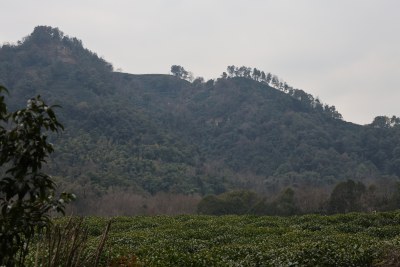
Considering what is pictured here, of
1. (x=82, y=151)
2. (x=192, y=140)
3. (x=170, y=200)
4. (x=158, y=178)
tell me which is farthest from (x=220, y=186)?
(x=192, y=140)

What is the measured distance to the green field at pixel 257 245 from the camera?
43.1 ft

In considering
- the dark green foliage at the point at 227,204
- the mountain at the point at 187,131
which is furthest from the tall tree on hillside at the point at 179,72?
the dark green foliage at the point at 227,204

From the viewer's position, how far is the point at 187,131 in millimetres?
141625

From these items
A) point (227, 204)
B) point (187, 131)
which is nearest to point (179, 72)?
point (187, 131)

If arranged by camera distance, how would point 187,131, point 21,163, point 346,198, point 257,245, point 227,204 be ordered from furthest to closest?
point 187,131
point 227,204
point 346,198
point 257,245
point 21,163

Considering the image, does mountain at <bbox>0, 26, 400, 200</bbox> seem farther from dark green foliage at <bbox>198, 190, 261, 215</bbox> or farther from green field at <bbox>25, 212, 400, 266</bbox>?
green field at <bbox>25, 212, 400, 266</bbox>

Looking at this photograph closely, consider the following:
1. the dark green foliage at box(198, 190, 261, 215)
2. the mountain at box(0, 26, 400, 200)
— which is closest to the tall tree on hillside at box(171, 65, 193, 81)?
the mountain at box(0, 26, 400, 200)

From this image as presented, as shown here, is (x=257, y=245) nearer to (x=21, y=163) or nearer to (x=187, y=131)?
(x=21, y=163)

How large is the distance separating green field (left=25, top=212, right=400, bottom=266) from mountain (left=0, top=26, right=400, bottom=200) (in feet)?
186

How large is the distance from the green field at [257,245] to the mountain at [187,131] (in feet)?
186

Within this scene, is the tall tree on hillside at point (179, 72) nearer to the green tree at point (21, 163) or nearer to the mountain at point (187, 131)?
the mountain at point (187, 131)

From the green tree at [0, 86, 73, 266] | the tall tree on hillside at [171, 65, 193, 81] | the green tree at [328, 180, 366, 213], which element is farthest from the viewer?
the tall tree on hillside at [171, 65, 193, 81]

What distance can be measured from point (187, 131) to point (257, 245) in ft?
412

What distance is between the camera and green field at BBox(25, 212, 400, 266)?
517 inches
